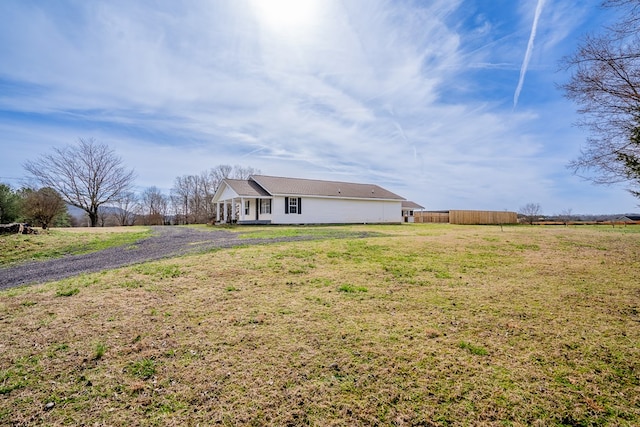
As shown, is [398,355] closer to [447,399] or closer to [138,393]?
[447,399]

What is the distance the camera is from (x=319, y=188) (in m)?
27.5

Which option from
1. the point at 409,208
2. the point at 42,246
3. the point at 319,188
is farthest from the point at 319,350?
the point at 409,208

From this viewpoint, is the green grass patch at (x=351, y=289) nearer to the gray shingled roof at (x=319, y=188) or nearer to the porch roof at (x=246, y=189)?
the porch roof at (x=246, y=189)

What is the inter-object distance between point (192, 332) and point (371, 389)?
2.23 m

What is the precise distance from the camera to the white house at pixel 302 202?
2409cm

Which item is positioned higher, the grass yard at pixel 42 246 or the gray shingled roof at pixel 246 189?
the gray shingled roof at pixel 246 189

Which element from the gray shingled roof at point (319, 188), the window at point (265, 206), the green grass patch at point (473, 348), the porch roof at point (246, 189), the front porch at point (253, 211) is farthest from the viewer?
the gray shingled roof at point (319, 188)

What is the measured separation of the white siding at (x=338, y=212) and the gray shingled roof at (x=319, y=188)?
0.55 meters

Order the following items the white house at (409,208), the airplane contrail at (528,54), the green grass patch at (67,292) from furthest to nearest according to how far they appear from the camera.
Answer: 1. the white house at (409,208)
2. the airplane contrail at (528,54)
3. the green grass patch at (67,292)

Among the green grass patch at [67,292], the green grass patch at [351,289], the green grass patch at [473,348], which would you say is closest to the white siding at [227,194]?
the green grass patch at [67,292]

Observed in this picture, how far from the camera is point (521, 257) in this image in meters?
7.95

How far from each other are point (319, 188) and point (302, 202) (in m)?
3.17

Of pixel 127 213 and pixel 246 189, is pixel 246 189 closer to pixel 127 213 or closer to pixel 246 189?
pixel 246 189

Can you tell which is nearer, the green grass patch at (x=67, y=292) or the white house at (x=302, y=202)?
the green grass patch at (x=67, y=292)
